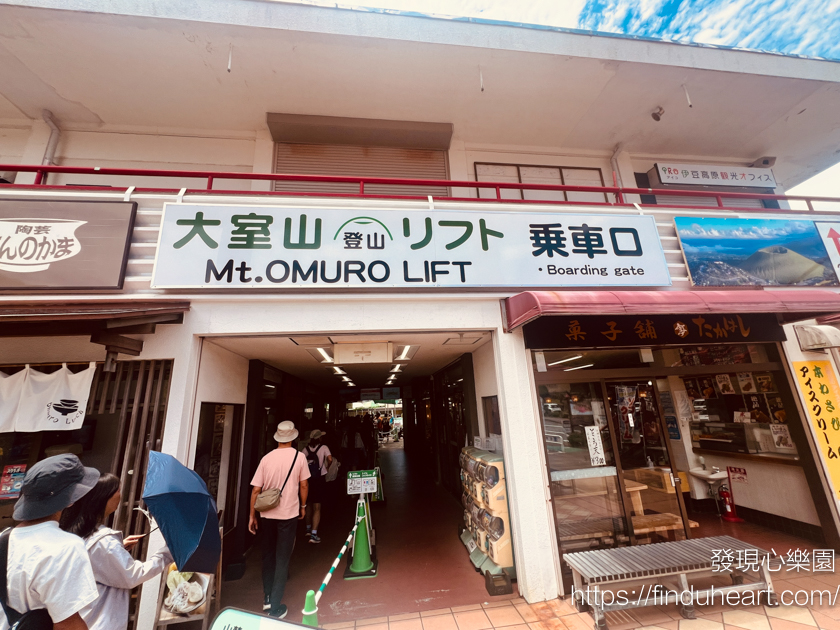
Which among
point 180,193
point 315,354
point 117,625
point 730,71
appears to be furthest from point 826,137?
point 117,625

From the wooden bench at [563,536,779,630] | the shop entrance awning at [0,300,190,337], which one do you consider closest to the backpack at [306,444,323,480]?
the shop entrance awning at [0,300,190,337]

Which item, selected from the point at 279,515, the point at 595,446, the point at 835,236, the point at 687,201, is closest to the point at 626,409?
the point at 595,446

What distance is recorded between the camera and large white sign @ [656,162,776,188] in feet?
26.3

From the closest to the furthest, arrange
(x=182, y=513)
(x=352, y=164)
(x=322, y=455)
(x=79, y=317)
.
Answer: (x=182, y=513) < (x=79, y=317) < (x=322, y=455) < (x=352, y=164)

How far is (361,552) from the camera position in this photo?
506cm

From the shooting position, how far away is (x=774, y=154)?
27.6ft

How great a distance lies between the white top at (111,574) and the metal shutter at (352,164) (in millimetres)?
6232

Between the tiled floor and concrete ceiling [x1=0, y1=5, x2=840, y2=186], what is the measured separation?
8155 mm

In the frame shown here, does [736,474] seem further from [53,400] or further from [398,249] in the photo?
[53,400]

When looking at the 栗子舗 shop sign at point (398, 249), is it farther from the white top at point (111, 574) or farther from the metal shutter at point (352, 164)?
the white top at point (111, 574)

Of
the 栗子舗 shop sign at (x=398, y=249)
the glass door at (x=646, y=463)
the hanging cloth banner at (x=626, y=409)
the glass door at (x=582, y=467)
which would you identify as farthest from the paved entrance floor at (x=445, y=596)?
the 栗子舗 shop sign at (x=398, y=249)

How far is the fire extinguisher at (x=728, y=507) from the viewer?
633 cm

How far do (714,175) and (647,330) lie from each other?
602 cm

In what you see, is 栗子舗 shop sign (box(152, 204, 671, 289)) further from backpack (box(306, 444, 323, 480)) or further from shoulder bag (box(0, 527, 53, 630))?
backpack (box(306, 444, 323, 480))
